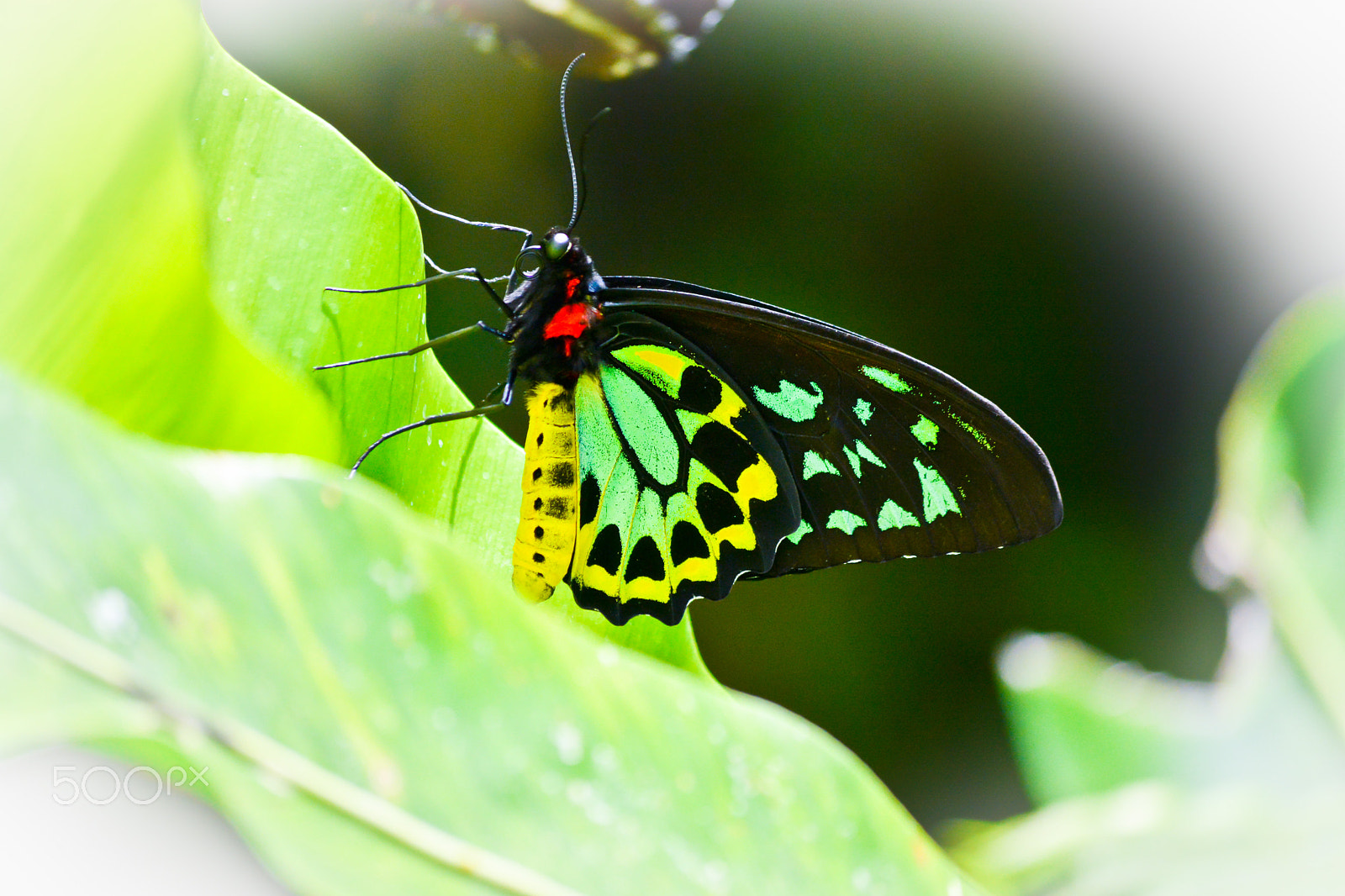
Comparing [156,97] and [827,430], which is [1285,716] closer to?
[827,430]

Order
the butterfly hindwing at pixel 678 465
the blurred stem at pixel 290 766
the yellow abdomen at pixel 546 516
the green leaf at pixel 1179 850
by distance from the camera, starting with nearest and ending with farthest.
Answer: the blurred stem at pixel 290 766 < the green leaf at pixel 1179 850 < the yellow abdomen at pixel 546 516 < the butterfly hindwing at pixel 678 465

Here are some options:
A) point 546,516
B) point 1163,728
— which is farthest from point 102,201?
point 1163,728

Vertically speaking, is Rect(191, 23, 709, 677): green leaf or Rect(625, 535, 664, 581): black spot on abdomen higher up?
Rect(191, 23, 709, 677): green leaf

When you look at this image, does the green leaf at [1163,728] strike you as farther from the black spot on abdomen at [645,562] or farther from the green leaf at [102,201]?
the green leaf at [102,201]

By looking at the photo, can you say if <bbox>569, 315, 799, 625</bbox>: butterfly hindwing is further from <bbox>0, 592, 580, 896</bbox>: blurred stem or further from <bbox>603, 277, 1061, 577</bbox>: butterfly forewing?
<bbox>0, 592, 580, 896</bbox>: blurred stem

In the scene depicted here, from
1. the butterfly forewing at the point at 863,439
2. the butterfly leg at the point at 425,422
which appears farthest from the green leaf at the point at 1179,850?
the butterfly leg at the point at 425,422

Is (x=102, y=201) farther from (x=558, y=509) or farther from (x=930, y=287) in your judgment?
(x=930, y=287)

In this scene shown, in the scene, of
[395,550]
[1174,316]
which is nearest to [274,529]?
[395,550]

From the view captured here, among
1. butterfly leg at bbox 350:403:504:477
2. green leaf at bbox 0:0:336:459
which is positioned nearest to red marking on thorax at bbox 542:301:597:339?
butterfly leg at bbox 350:403:504:477
